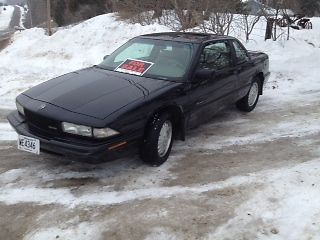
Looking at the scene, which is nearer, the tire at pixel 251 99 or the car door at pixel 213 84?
the car door at pixel 213 84

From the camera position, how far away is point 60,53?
1220 centimetres

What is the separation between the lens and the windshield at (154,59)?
16.9 ft

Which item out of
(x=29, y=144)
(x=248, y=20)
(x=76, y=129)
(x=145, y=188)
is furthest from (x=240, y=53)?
(x=248, y=20)

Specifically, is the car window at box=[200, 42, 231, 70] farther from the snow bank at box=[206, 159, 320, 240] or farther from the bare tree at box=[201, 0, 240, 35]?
the bare tree at box=[201, 0, 240, 35]

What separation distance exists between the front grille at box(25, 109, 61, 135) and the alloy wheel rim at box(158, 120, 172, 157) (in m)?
1.14

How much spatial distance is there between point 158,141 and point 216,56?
5.97ft

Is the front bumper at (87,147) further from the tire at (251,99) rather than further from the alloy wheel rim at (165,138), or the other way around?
the tire at (251,99)

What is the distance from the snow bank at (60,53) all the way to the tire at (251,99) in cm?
447

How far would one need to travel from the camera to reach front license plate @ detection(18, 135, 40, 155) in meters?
4.23

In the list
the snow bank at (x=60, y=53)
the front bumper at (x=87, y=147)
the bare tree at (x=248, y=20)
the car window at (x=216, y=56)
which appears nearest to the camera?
the front bumper at (x=87, y=147)

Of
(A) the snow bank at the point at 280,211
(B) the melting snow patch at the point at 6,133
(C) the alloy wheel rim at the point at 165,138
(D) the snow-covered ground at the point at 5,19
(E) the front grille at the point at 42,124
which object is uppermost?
(E) the front grille at the point at 42,124

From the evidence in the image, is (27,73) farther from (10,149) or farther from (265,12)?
(265,12)

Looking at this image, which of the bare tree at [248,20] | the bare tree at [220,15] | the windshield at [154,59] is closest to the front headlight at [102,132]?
the windshield at [154,59]

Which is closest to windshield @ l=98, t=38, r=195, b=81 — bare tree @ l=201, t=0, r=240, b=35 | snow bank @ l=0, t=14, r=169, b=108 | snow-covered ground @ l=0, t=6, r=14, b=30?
snow bank @ l=0, t=14, r=169, b=108
